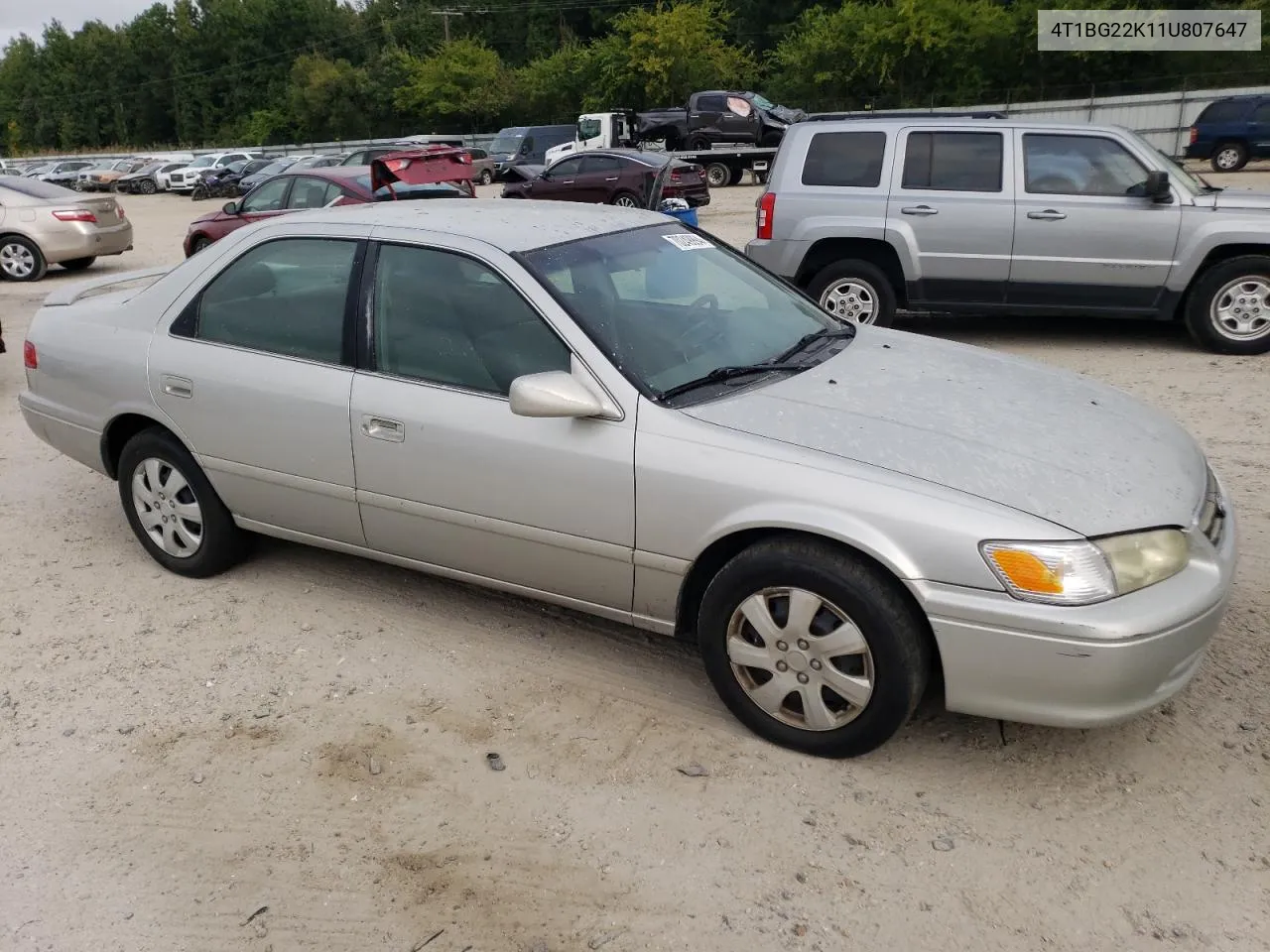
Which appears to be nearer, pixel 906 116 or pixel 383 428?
pixel 383 428

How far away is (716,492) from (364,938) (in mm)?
1536

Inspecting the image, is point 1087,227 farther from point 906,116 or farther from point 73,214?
point 73,214

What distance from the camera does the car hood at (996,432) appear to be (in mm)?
3012

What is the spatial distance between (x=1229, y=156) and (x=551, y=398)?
25.4 m

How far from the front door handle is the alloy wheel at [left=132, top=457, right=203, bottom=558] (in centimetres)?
114

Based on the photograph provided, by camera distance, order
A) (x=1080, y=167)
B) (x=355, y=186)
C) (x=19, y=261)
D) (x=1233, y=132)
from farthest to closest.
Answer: (x=1233, y=132) < (x=19, y=261) < (x=355, y=186) < (x=1080, y=167)

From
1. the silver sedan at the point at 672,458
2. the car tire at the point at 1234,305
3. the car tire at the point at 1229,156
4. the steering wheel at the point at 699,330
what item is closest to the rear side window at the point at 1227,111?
the car tire at the point at 1229,156

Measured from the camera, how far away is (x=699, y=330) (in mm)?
3873

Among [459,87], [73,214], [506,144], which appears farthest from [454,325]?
[459,87]

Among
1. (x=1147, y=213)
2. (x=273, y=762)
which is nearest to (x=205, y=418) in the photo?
(x=273, y=762)

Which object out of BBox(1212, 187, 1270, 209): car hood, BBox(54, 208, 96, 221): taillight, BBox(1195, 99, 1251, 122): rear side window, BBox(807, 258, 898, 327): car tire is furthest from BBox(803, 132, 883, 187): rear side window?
BBox(1195, 99, 1251, 122): rear side window

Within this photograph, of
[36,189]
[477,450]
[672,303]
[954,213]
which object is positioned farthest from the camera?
[36,189]

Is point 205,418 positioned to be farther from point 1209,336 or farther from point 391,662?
point 1209,336

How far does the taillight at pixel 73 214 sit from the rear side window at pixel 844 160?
10.7 meters
